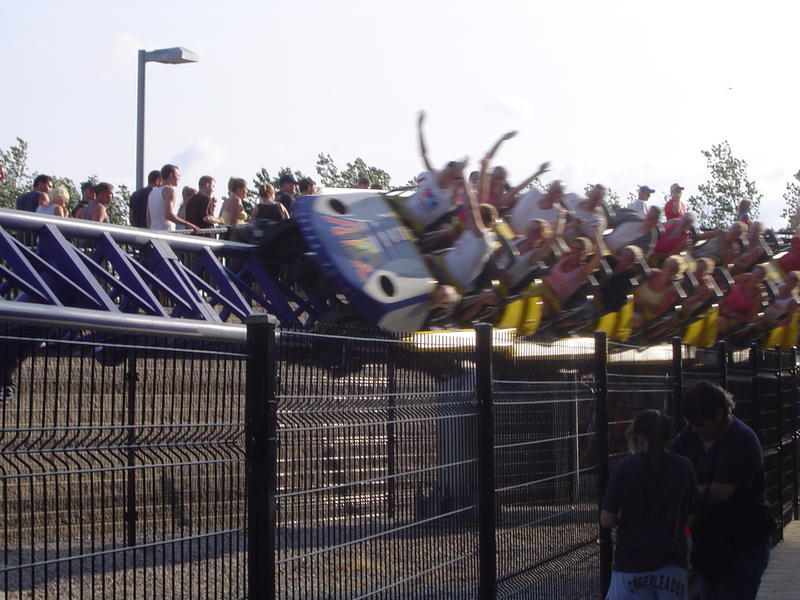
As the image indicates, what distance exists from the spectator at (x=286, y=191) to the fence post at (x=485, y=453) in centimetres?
985

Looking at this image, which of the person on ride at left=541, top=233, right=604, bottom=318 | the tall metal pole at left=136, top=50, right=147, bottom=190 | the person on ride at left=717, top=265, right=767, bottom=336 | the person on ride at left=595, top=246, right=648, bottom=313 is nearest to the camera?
the person on ride at left=541, top=233, right=604, bottom=318

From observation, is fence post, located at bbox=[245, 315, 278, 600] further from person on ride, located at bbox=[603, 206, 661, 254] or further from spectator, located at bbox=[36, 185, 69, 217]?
person on ride, located at bbox=[603, 206, 661, 254]

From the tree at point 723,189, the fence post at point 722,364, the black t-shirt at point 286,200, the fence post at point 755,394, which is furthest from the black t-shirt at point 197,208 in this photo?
the tree at point 723,189

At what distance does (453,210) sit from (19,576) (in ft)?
34.7

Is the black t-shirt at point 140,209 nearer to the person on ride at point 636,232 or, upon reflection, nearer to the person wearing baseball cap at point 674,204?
the person on ride at point 636,232

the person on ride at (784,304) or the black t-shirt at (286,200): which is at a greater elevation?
the black t-shirt at (286,200)

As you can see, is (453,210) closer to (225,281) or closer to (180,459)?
(225,281)

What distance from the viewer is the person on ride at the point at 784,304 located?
19844 millimetres

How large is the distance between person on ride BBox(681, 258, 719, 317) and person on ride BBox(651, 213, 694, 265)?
28.5 inches

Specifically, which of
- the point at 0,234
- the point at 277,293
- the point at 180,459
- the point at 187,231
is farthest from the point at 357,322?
the point at 180,459

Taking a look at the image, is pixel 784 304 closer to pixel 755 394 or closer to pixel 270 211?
pixel 755 394

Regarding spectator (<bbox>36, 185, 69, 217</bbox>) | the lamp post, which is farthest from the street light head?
spectator (<bbox>36, 185, 69, 217</bbox>)

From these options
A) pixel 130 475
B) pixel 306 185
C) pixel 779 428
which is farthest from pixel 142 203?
pixel 130 475

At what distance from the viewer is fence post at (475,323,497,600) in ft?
21.7
